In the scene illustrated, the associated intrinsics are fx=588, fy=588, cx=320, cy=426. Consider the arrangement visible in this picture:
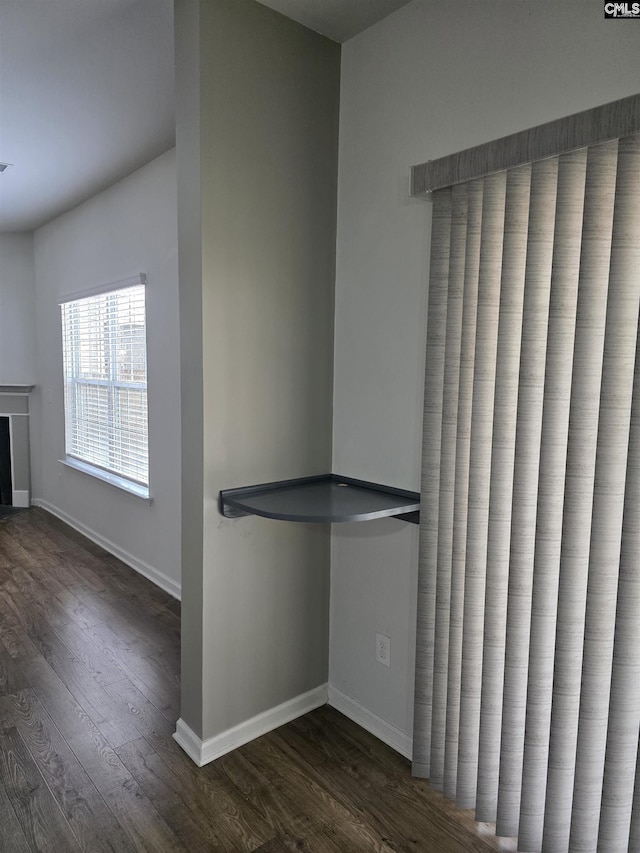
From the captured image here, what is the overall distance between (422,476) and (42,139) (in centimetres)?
286

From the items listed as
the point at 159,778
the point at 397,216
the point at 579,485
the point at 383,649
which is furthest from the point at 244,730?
the point at 397,216

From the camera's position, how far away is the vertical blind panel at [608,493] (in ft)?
4.68

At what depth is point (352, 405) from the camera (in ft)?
7.73

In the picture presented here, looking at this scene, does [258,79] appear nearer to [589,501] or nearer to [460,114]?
[460,114]

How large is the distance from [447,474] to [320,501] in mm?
463

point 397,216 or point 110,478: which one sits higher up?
point 397,216

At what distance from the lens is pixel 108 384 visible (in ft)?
14.5

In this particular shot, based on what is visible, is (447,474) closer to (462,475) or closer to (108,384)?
(462,475)

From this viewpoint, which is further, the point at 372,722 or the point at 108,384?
the point at 108,384

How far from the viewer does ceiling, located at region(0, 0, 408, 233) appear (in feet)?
6.87

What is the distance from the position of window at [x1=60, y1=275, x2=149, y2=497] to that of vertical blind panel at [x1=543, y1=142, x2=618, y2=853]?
9.57 feet

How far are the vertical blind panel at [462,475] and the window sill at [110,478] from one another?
2.49 metres

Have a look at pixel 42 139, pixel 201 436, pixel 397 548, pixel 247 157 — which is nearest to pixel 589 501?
pixel 397 548

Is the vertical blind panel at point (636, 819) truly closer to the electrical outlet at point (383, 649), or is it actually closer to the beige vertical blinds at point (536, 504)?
the beige vertical blinds at point (536, 504)
